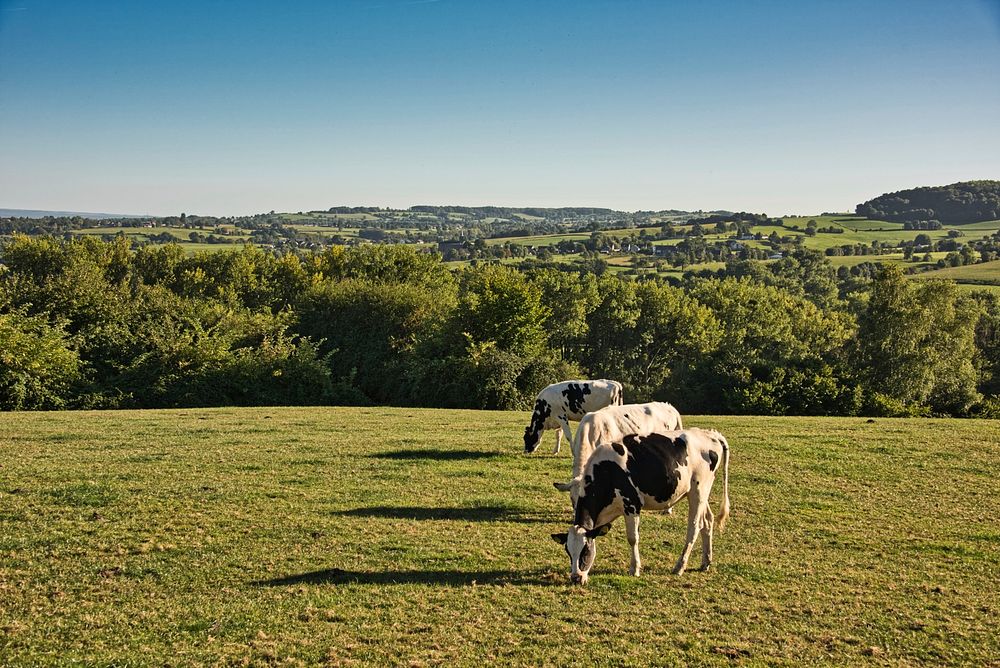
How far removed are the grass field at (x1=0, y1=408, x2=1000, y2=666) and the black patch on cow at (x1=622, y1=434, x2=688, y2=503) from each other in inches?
58.3

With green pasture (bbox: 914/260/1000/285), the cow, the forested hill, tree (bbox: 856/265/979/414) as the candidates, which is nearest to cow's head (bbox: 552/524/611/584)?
the cow

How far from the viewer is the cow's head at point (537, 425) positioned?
65.1ft

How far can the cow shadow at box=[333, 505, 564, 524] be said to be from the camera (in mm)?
13688

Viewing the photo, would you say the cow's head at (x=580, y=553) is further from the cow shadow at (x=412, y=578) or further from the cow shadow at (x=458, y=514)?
the cow shadow at (x=458, y=514)

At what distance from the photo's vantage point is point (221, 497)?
1451 cm

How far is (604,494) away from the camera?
11.1 metres

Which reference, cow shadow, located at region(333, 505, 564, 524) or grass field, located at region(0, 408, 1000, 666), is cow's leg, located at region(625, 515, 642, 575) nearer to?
grass field, located at region(0, 408, 1000, 666)

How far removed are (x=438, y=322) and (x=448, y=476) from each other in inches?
1331

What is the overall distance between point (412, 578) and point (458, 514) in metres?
3.46

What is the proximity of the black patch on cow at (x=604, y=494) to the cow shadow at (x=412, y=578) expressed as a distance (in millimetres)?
1172

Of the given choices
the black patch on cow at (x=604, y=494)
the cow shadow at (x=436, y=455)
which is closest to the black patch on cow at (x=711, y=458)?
the black patch on cow at (x=604, y=494)

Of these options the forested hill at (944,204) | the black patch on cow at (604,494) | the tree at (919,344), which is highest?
the forested hill at (944,204)

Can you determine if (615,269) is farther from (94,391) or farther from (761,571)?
(761,571)

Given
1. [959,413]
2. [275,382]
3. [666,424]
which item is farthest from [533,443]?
[959,413]
